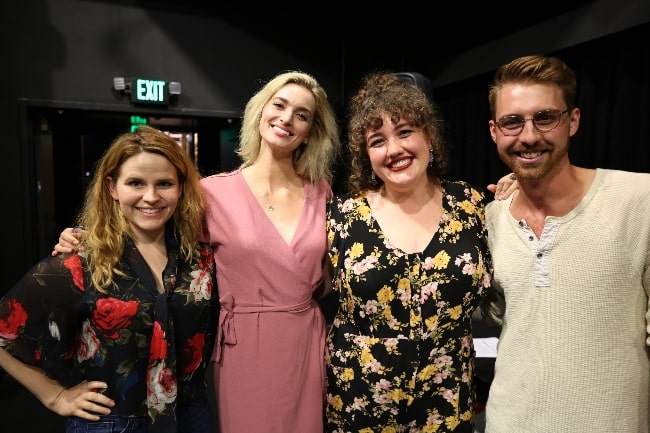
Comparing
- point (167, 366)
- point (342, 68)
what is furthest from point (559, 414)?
point (342, 68)

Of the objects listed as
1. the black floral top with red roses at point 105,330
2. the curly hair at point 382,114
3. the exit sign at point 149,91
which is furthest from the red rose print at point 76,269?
the exit sign at point 149,91

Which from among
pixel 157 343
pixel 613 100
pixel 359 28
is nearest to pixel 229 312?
pixel 157 343

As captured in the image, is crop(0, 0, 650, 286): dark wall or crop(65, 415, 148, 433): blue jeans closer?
crop(65, 415, 148, 433): blue jeans

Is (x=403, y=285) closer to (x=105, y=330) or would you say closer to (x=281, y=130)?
(x=281, y=130)

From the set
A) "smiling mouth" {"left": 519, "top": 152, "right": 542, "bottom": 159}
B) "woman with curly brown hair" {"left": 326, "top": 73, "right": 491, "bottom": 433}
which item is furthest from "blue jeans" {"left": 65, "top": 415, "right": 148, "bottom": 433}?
"smiling mouth" {"left": 519, "top": 152, "right": 542, "bottom": 159}

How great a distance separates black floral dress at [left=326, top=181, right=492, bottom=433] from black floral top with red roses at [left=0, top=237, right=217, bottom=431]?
1.88 ft

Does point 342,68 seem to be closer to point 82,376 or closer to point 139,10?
point 139,10

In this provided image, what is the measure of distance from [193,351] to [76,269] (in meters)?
0.45

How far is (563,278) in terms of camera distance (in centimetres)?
127

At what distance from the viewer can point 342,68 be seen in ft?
16.3

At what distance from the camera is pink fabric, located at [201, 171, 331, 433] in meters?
1.68

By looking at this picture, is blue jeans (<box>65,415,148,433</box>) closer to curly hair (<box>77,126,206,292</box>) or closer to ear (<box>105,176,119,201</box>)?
curly hair (<box>77,126,206,292</box>)

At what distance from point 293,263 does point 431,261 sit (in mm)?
499

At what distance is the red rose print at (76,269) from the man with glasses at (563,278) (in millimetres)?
1228
